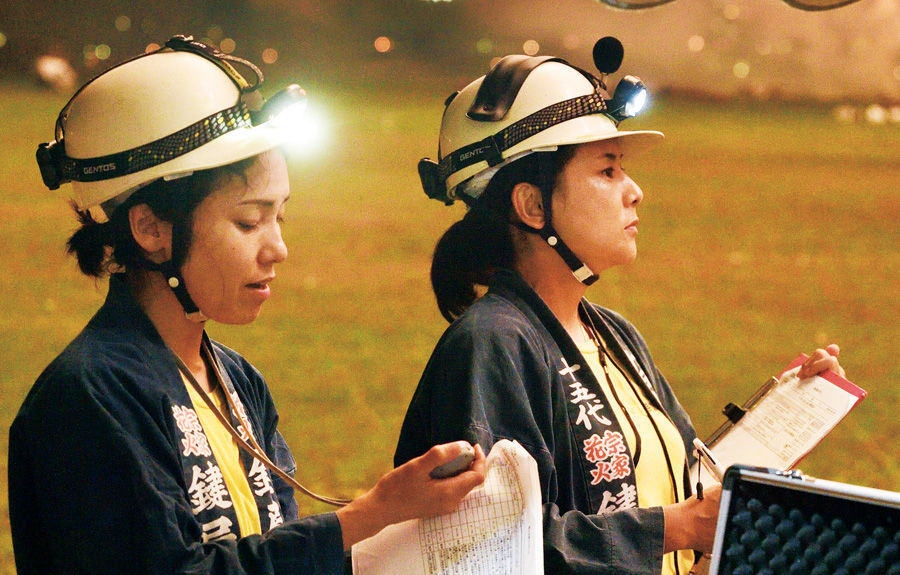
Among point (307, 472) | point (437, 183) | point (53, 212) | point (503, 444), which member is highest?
point (53, 212)

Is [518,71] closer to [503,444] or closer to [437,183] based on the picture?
[437,183]

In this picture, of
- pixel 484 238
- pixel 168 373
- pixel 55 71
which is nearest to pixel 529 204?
pixel 484 238

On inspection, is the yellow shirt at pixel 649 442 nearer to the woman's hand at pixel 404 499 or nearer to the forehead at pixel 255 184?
the woman's hand at pixel 404 499

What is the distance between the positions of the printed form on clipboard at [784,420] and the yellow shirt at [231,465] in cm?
83

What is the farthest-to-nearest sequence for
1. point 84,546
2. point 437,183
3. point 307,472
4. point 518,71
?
point 307,472, point 437,183, point 518,71, point 84,546

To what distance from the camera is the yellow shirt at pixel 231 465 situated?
5.53ft

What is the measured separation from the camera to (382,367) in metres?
6.38

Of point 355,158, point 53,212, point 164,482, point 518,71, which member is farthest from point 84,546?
point 355,158

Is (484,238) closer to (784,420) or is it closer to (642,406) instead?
(642,406)

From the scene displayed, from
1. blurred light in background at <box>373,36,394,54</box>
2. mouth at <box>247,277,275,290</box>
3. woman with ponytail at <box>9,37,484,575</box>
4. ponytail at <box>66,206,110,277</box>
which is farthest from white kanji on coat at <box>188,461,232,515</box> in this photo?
blurred light in background at <box>373,36,394,54</box>

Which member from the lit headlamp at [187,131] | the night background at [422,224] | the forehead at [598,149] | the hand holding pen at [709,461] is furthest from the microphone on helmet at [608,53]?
the night background at [422,224]

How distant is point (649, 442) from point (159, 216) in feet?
3.10

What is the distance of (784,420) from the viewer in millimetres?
2035

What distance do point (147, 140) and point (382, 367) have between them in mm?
4780
